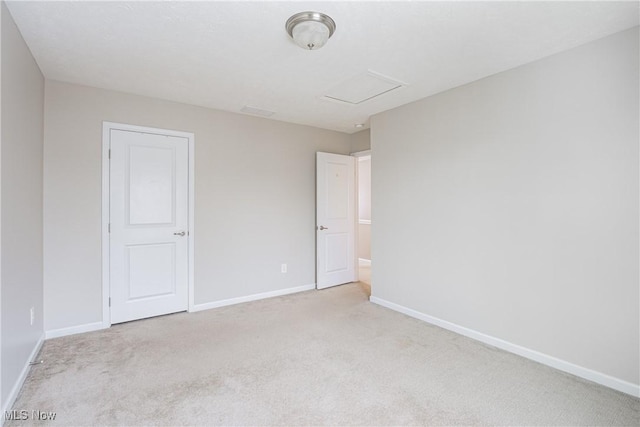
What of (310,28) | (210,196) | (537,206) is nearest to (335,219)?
(210,196)

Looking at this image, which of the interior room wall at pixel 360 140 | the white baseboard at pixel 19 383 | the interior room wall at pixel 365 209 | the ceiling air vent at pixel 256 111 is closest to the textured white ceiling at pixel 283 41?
the ceiling air vent at pixel 256 111

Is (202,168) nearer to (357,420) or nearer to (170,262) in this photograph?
(170,262)

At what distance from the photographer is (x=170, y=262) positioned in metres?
3.57

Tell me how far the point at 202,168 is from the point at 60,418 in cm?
253

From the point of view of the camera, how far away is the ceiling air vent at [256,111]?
149 inches

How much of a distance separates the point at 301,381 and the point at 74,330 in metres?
2.33

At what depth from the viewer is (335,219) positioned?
4758 mm

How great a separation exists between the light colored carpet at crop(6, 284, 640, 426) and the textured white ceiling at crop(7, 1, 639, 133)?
2.35 metres

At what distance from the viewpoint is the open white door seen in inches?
181

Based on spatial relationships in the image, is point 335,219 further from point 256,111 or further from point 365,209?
point 365,209

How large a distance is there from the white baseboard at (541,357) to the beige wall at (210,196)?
1.92 m

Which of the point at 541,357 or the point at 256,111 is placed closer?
the point at 541,357

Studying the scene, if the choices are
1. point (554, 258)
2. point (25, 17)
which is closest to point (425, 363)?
point (554, 258)

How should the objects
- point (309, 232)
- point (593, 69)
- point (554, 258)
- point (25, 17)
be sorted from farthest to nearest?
point (309, 232)
point (554, 258)
point (593, 69)
point (25, 17)
